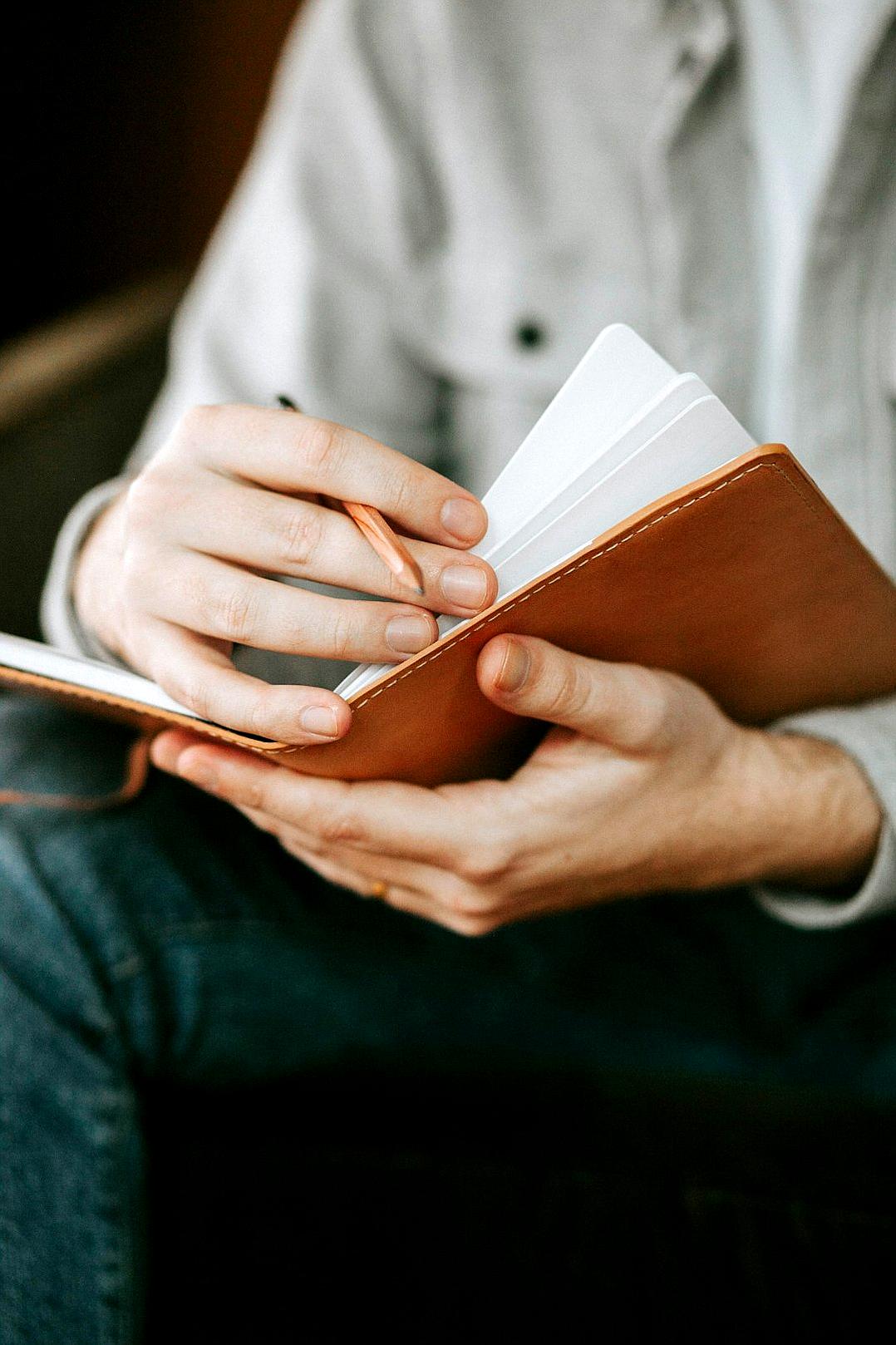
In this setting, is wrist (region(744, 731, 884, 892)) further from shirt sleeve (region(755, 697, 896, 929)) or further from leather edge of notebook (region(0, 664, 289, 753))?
leather edge of notebook (region(0, 664, 289, 753))

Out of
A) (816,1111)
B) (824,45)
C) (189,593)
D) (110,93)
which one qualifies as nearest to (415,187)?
(824,45)

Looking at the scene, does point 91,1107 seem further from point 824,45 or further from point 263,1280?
point 824,45

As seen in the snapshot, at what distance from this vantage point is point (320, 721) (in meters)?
0.34

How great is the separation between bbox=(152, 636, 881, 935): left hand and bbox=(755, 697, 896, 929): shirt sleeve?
0.04 ft

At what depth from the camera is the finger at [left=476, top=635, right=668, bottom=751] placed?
0.34 meters

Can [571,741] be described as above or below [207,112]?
below

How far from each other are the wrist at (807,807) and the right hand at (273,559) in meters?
0.24

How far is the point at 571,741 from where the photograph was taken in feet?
1.42

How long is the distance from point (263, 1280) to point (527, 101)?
0.86m

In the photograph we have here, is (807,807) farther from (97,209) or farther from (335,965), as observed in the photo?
(97,209)

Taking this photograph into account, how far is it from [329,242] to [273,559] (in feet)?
1.58

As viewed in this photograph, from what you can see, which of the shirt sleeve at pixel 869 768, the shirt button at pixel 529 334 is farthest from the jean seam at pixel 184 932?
the shirt button at pixel 529 334

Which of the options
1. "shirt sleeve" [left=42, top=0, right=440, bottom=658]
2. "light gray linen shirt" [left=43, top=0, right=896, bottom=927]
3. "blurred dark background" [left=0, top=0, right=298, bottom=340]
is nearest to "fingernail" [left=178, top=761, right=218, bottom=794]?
"light gray linen shirt" [left=43, top=0, right=896, bottom=927]

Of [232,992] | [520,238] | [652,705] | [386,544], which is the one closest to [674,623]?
[652,705]
